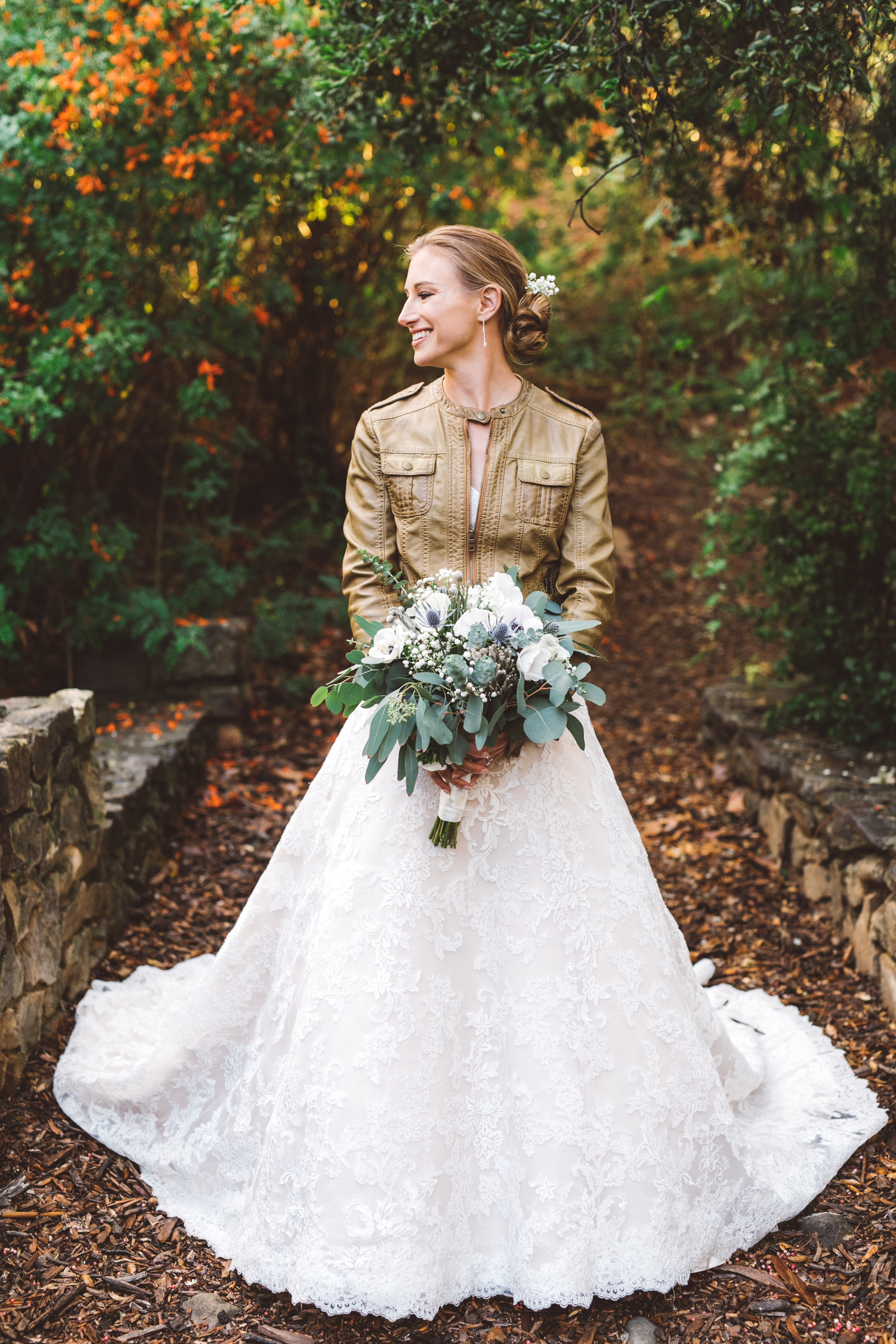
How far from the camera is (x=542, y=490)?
8.63 ft

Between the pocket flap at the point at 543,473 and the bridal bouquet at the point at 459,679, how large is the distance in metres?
0.40

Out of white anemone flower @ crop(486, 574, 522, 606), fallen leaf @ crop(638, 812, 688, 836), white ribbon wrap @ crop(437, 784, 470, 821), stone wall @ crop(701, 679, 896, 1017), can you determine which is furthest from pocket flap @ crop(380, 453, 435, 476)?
fallen leaf @ crop(638, 812, 688, 836)

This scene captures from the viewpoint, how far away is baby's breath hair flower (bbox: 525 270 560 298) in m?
2.55

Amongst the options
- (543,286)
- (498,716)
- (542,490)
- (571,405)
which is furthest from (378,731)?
(543,286)

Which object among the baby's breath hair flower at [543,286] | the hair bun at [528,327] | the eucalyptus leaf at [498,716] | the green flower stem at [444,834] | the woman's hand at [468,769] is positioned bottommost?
the green flower stem at [444,834]

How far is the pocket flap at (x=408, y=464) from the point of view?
2.64 metres

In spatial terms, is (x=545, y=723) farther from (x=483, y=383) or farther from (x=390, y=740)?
(x=483, y=383)

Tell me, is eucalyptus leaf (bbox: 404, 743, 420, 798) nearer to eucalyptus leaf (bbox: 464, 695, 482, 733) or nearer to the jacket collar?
eucalyptus leaf (bbox: 464, 695, 482, 733)

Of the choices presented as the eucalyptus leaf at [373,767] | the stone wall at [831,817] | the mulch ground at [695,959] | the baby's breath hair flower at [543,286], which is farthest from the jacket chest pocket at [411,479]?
the stone wall at [831,817]

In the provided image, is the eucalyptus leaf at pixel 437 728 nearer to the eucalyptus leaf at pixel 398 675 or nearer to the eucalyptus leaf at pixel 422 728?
the eucalyptus leaf at pixel 422 728

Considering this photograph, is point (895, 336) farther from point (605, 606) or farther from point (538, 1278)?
point (538, 1278)

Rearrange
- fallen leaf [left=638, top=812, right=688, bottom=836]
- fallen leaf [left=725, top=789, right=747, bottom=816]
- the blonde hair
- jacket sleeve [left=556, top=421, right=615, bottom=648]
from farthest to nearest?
fallen leaf [left=725, top=789, right=747, bottom=816]
fallen leaf [left=638, top=812, right=688, bottom=836]
jacket sleeve [left=556, top=421, right=615, bottom=648]
the blonde hair

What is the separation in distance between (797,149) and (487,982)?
3525 millimetres

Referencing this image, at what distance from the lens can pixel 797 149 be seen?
409 cm
